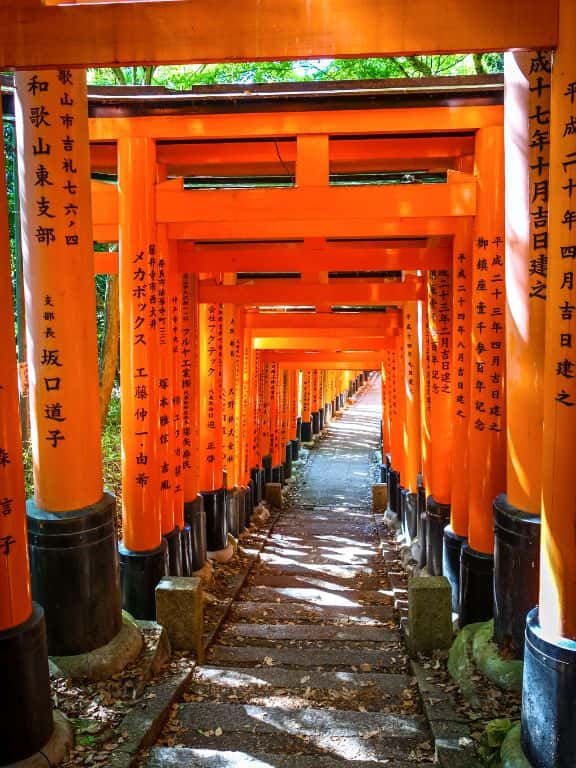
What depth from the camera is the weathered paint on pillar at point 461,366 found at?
6.25 m

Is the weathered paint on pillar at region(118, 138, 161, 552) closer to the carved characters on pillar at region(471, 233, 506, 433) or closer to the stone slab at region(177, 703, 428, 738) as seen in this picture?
the stone slab at region(177, 703, 428, 738)

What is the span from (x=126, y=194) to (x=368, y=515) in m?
10.5

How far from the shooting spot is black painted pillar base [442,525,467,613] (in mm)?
6035

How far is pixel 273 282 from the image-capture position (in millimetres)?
9680

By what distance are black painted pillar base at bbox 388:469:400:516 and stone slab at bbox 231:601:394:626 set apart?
5539 millimetres

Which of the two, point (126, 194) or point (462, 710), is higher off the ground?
point (126, 194)

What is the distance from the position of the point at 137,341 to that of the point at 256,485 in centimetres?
873

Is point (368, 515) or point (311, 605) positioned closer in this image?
point (311, 605)

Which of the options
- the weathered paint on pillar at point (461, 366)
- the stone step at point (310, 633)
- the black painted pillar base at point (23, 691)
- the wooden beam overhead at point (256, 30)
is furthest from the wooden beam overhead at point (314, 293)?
the black painted pillar base at point (23, 691)

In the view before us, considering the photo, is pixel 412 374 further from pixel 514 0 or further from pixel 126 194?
pixel 514 0

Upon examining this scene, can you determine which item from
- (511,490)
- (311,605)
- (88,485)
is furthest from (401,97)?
(311,605)

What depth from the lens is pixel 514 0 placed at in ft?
9.43

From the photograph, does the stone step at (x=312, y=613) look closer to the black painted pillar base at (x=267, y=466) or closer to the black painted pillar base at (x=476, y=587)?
the black painted pillar base at (x=476, y=587)

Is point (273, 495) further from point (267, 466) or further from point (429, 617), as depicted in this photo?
point (429, 617)
